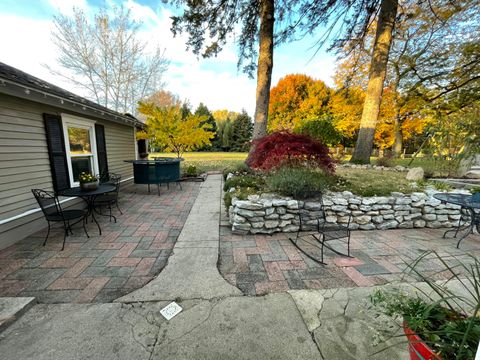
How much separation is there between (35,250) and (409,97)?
Answer: 16356 millimetres

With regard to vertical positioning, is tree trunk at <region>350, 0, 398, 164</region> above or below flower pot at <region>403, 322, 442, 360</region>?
above

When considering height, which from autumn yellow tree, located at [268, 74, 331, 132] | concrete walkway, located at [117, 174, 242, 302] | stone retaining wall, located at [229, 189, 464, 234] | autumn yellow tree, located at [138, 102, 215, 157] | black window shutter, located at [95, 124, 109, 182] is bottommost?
concrete walkway, located at [117, 174, 242, 302]

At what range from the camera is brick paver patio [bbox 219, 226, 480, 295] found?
217 cm

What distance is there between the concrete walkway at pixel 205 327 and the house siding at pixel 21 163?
2193mm

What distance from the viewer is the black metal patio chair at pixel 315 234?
8.55ft

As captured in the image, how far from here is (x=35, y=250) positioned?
276cm

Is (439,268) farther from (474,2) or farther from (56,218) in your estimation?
(474,2)

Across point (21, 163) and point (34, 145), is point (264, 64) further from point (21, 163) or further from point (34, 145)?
point (21, 163)

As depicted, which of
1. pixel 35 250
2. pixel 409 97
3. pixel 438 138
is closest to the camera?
pixel 35 250

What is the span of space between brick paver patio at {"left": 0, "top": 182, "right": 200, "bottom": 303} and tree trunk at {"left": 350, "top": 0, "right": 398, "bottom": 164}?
7847mm

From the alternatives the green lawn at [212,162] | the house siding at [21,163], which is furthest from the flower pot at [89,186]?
the green lawn at [212,162]

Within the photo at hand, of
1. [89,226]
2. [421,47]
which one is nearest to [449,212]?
[89,226]

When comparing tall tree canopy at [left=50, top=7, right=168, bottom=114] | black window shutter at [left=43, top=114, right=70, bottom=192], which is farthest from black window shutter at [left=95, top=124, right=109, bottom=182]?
tall tree canopy at [left=50, top=7, right=168, bottom=114]

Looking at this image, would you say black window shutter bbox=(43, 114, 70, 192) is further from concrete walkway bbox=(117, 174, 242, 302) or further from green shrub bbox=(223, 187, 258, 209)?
green shrub bbox=(223, 187, 258, 209)
